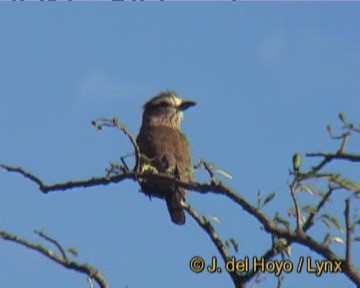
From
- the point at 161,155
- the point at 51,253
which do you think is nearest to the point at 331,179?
the point at 51,253

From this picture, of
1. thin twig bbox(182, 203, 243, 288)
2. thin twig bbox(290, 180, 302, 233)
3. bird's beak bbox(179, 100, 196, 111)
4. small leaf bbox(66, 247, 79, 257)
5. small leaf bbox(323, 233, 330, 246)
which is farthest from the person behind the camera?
bird's beak bbox(179, 100, 196, 111)

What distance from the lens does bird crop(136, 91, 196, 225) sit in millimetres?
7810

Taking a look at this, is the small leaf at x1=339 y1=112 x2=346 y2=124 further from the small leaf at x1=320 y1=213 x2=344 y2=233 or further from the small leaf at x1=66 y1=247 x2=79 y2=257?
the small leaf at x1=66 y1=247 x2=79 y2=257

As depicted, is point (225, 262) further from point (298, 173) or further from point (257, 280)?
point (298, 173)

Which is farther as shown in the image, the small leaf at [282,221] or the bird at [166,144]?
the bird at [166,144]

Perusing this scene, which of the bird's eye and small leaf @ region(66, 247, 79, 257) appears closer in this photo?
small leaf @ region(66, 247, 79, 257)

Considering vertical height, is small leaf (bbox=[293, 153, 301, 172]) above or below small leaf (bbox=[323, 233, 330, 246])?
above

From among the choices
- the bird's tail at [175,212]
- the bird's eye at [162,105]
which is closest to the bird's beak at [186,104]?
the bird's eye at [162,105]

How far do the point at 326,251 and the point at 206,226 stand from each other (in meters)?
1.09

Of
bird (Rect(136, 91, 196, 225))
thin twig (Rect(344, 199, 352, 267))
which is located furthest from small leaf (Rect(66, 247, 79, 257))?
bird (Rect(136, 91, 196, 225))

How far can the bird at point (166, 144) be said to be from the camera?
781 centimetres

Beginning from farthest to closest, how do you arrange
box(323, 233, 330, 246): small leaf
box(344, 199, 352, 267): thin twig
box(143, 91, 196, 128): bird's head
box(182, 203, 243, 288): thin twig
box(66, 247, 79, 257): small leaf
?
box(143, 91, 196, 128): bird's head, box(66, 247, 79, 257): small leaf, box(182, 203, 243, 288): thin twig, box(323, 233, 330, 246): small leaf, box(344, 199, 352, 267): thin twig

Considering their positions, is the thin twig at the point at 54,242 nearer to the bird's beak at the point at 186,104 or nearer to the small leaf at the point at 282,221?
the small leaf at the point at 282,221

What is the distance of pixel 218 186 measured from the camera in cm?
415
